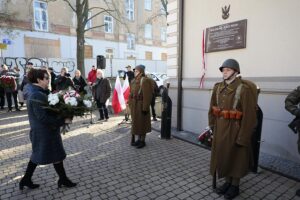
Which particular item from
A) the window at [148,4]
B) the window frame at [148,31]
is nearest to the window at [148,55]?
the window frame at [148,31]

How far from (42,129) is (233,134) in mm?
2519

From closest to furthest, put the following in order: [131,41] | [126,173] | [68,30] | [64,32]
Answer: [126,173] < [64,32] < [68,30] < [131,41]

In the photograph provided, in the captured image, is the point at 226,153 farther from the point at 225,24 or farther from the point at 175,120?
the point at 175,120

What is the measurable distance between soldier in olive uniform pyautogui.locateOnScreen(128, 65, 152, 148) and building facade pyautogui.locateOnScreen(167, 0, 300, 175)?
165 cm

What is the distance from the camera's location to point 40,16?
892 inches

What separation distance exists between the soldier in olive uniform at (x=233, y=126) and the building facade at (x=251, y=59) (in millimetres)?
1544

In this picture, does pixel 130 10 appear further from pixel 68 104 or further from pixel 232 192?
pixel 232 192

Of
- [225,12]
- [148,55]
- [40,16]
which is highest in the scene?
[40,16]

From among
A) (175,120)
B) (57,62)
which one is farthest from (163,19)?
(175,120)

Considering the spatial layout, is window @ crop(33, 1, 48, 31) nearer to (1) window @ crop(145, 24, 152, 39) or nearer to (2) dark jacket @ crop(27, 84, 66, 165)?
(1) window @ crop(145, 24, 152, 39)

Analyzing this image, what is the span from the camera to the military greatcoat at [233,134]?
323 centimetres

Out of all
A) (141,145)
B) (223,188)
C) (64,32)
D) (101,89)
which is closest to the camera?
(223,188)

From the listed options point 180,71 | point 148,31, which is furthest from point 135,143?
point 148,31

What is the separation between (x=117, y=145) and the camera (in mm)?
5918
